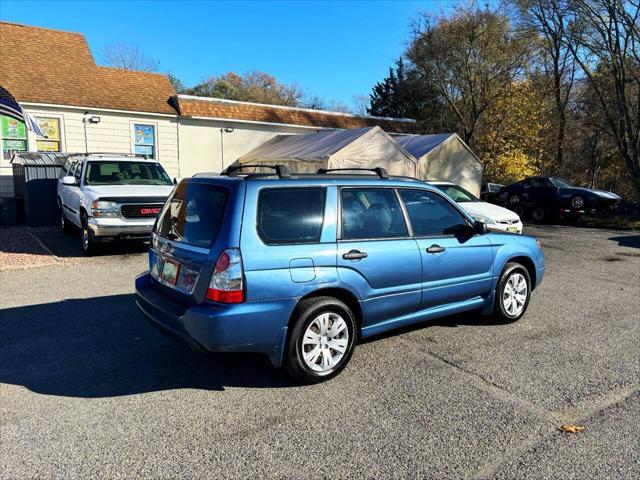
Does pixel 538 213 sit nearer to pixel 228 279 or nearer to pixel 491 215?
pixel 491 215

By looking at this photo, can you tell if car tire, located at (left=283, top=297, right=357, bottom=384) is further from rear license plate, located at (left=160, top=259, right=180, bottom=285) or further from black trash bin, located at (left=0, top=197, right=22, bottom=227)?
black trash bin, located at (left=0, top=197, right=22, bottom=227)

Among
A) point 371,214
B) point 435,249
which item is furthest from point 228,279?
point 435,249

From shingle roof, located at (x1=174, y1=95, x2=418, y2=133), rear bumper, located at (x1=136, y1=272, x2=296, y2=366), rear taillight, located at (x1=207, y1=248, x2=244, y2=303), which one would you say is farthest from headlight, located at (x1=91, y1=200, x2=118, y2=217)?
shingle roof, located at (x1=174, y1=95, x2=418, y2=133)

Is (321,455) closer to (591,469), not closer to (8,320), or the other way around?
(591,469)

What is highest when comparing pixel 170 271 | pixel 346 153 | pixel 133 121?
pixel 133 121

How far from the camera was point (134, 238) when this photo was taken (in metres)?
9.09

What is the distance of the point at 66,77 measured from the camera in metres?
16.2

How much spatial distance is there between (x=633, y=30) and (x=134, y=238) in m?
19.2

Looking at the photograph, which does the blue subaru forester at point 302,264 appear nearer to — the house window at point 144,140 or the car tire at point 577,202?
the house window at point 144,140

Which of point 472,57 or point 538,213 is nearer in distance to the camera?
point 538,213

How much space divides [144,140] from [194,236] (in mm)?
14593

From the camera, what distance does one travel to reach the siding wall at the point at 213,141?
58.6 feet

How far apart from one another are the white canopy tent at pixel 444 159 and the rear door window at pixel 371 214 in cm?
1278

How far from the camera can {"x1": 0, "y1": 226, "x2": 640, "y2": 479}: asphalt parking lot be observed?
2.88m
